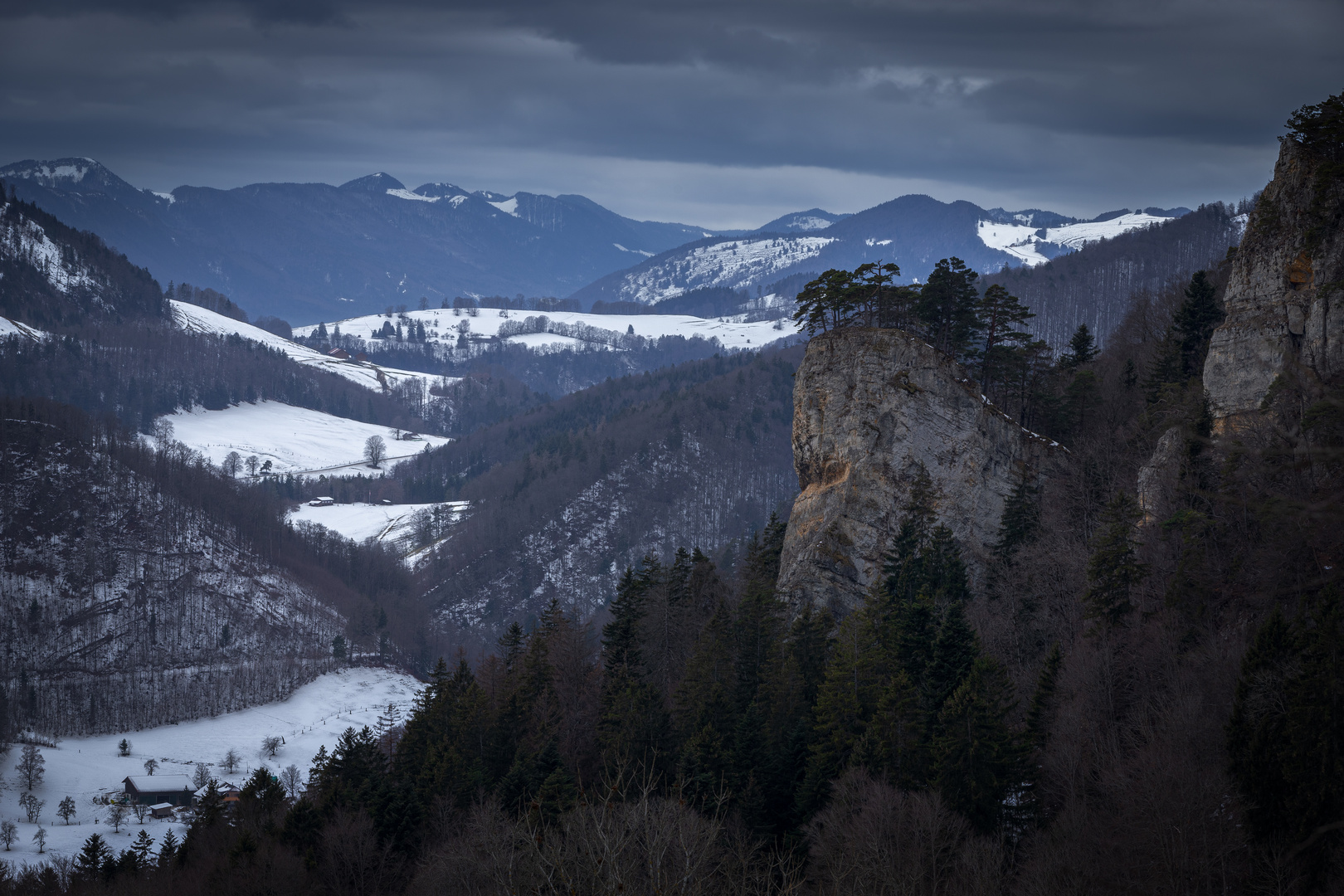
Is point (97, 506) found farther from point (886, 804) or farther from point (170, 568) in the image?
point (886, 804)

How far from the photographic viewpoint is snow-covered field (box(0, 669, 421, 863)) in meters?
80.8

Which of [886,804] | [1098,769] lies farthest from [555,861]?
[1098,769]

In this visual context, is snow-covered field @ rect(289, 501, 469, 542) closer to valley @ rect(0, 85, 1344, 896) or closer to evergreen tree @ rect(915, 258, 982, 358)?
valley @ rect(0, 85, 1344, 896)

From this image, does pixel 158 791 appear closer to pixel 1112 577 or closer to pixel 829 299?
pixel 829 299

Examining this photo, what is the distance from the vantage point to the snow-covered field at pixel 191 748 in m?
80.8

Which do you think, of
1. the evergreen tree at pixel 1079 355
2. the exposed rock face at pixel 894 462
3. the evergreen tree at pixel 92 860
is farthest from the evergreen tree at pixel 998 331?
the evergreen tree at pixel 92 860

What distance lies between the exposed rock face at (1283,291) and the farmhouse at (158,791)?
3590 inches

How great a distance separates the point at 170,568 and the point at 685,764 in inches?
5479

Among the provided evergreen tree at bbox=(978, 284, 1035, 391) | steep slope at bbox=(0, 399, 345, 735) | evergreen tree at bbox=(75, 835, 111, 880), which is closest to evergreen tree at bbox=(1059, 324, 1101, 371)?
evergreen tree at bbox=(978, 284, 1035, 391)

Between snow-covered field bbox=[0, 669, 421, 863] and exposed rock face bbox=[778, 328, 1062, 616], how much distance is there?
2481 inches

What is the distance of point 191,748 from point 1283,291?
362 ft

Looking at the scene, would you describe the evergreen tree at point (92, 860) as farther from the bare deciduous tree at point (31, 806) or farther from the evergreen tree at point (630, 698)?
the bare deciduous tree at point (31, 806)

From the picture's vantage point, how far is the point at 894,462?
52.3m

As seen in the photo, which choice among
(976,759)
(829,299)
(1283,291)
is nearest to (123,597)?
(829,299)
